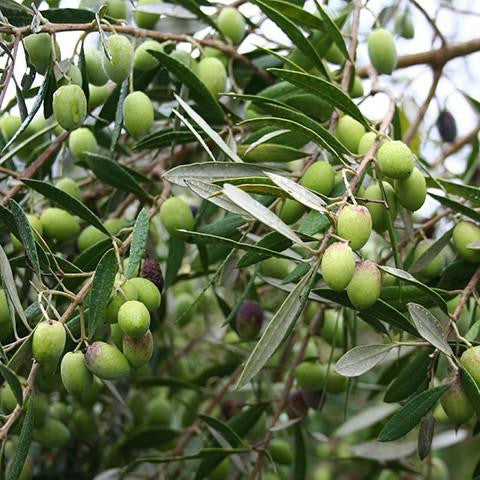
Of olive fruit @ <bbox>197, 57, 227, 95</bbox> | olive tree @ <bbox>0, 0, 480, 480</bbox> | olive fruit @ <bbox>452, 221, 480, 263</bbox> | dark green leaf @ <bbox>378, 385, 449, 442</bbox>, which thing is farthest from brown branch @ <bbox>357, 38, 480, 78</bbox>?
dark green leaf @ <bbox>378, 385, 449, 442</bbox>

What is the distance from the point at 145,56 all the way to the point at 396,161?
16.5 inches

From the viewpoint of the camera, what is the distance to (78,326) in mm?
973

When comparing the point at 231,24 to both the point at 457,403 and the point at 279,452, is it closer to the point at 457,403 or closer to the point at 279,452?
the point at 457,403

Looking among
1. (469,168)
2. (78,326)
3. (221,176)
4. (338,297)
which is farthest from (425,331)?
(469,168)

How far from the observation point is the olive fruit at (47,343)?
32.3 inches

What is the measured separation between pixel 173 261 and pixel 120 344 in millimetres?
304

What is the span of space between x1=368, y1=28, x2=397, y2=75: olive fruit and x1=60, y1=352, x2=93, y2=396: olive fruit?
67 centimetres

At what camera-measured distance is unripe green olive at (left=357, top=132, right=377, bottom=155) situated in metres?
0.98

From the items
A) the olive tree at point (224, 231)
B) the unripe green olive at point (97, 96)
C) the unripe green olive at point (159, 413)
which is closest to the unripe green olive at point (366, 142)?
the olive tree at point (224, 231)

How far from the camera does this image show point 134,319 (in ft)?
2.74

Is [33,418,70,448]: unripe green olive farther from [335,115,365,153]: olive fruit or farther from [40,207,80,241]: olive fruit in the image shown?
[335,115,365,153]: olive fruit

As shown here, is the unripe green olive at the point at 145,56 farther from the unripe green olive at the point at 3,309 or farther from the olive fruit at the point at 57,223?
the unripe green olive at the point at 3,309

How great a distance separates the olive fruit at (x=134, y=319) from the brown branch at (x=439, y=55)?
2.93 feet

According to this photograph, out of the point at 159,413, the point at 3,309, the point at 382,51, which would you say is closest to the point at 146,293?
the point at 3,309
